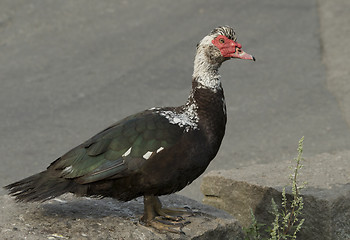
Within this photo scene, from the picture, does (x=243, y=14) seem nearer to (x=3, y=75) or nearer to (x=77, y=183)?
(x=3, y=75)

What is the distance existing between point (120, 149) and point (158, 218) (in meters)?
0.57

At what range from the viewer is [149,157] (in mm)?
4574

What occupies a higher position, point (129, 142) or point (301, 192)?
point (129, 142)

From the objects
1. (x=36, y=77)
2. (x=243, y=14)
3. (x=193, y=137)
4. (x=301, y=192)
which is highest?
(x=243, y=14)

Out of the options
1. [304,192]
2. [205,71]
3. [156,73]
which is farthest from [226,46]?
[156,73]

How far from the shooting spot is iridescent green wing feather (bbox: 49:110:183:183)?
4566 millimetres

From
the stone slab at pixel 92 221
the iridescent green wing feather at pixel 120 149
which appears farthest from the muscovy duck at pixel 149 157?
the stone slab at pixel 92 221

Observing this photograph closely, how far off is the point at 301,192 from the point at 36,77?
5000 mm

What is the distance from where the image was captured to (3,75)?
9.47 metres

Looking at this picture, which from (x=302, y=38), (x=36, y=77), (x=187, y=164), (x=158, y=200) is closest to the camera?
(x=187, y=164)

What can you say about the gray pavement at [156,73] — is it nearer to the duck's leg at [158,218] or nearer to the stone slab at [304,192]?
the stone slab at [304,192]

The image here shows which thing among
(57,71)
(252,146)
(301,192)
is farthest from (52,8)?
(301,192)

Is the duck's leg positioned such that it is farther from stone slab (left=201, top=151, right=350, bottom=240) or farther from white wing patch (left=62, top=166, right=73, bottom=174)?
stone slab (left=201, top=151, right=350, bottom=240)

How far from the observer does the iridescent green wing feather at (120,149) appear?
4566 mm
